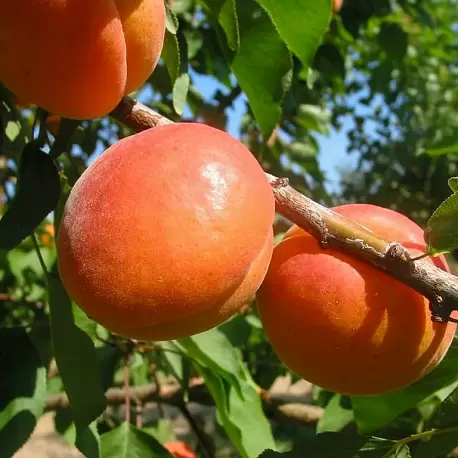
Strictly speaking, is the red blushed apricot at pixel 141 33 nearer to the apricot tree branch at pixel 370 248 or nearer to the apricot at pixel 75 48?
the apricot at pixel 75 48

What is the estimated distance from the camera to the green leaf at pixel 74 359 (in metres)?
0.90

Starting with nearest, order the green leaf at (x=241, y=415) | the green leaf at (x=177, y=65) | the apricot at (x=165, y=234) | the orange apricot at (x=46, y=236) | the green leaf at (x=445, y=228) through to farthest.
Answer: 1. the apricot at (x=165, y=234)
2. the green leaf at (x=445, y=228)
3. the green leaf at (x=177, y=65)
4. the green leaf at (x=241, y=415)
5. the orange apricot at (x=46, y=236)

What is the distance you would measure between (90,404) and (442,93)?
4.01 metres

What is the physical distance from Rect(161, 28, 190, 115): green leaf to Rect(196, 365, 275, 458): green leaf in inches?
18.5

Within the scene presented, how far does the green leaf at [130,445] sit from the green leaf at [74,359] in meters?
0.21

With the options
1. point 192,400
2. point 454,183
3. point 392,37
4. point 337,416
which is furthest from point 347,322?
point 392,37

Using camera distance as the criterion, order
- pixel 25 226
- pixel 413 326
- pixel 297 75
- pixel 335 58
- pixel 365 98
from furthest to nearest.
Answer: pixel 365 98, pixel 335 58, pixel 297 75, pixel 25 226, pixel 413 326

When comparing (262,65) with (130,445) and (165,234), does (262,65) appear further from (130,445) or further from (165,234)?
(130,445)

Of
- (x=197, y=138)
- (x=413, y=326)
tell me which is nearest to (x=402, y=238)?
(x=413, y=326)

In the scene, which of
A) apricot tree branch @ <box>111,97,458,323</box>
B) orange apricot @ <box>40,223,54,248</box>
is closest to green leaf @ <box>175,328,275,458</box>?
apricot tree branch @ <box>111,97,458,323</box>

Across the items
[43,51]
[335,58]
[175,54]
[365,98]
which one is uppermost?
[43,51]

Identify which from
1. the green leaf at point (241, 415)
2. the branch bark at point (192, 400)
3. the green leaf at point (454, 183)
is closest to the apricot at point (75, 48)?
the green leaf at point (454, 183)

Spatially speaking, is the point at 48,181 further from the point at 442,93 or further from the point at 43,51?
the point at 442,93

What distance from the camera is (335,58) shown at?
2172 millimetres
